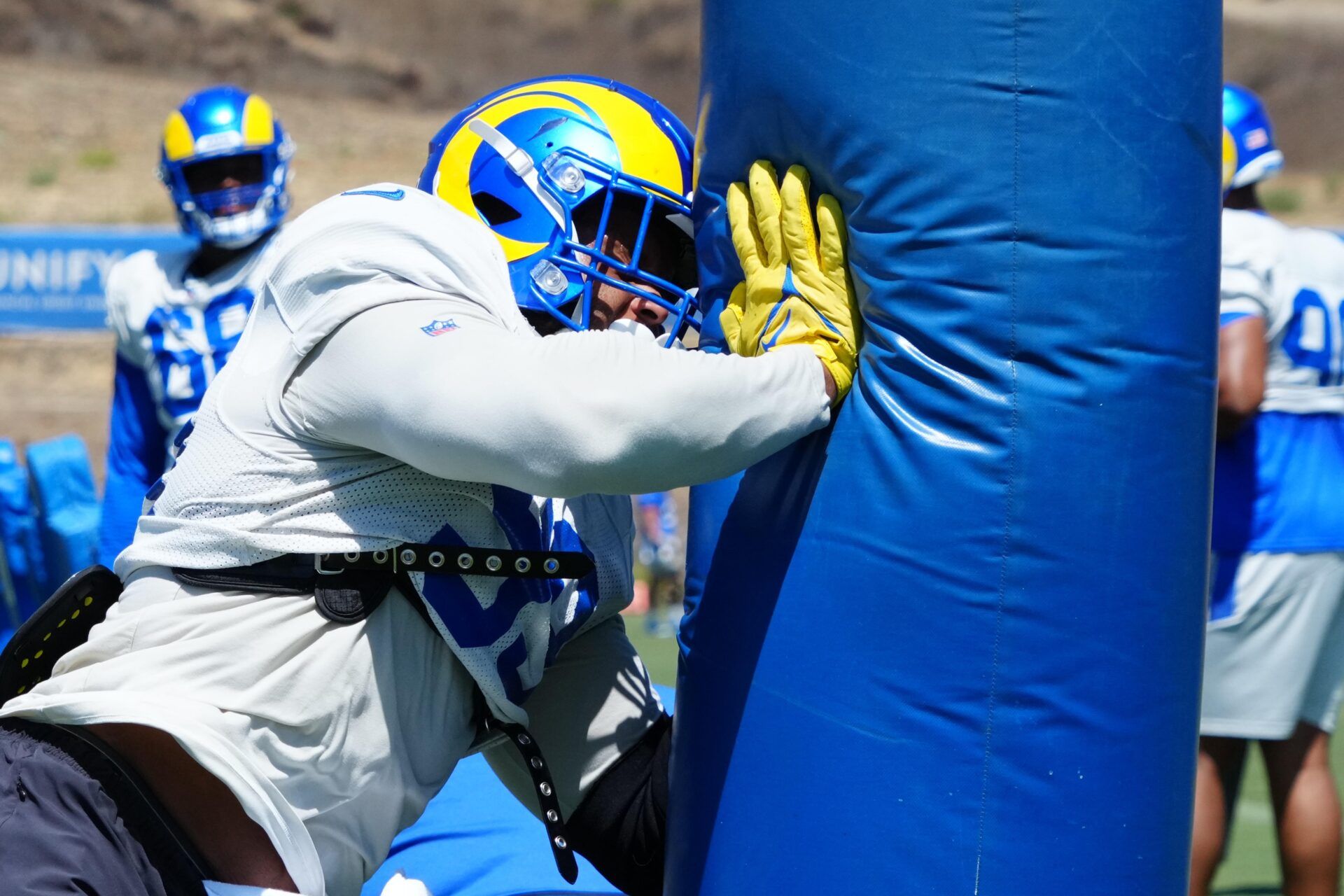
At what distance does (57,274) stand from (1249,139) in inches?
414

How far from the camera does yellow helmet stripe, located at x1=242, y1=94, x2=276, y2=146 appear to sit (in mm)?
5031

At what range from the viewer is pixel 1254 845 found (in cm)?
428

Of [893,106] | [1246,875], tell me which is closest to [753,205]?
[893,106]

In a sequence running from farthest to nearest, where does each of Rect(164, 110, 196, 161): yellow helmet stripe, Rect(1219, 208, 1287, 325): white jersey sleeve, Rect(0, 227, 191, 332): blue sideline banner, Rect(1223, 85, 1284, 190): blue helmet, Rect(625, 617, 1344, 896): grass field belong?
Rect(0, 227, 191, 332): blue sideline banner < Rect(164, 110, 196, 161): yellow helmet stripe < Rect(625, 617, 1344, 896): grass field < Rect(1223, 85, 1284, 190): blue helmet < Rect(1219, 208, 1287, 325): white jersey sleeve

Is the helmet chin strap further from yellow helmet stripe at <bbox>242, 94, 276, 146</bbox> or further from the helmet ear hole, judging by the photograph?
yellow helmet stripe at <bbox>242, 94, 276, 146</bbox>

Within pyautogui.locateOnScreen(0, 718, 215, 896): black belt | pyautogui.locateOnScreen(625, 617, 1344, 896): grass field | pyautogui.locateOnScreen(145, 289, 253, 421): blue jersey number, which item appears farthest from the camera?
pyautogui.locateOnScreen(145, 289, 253, 421): blue jersey number

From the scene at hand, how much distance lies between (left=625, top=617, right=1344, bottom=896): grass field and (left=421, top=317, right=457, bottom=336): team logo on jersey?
9.68 ft

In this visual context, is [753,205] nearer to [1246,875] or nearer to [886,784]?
[886,784]

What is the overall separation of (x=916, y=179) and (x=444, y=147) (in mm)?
830

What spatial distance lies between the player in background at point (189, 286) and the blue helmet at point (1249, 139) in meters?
2.51

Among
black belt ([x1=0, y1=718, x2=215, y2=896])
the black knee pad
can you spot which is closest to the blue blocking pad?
the black knee pad

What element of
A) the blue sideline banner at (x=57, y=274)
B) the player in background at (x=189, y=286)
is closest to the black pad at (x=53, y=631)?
the player in background at (x=189, y=286)

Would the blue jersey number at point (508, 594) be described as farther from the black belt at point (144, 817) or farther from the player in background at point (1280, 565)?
the player in background at point (1280, 565)

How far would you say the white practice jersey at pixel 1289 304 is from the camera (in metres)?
3.40
